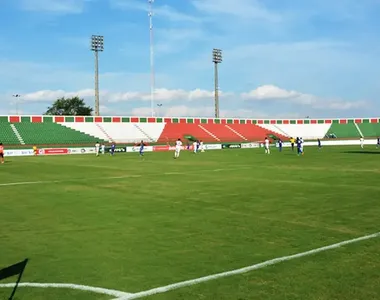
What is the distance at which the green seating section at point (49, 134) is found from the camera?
213 ft

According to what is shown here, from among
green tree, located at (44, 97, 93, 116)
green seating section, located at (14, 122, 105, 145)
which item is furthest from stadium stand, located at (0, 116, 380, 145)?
green tree, located at (44, 97, 93, 116)

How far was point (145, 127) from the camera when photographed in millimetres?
81875

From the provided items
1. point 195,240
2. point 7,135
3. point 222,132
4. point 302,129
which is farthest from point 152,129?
point 195,240

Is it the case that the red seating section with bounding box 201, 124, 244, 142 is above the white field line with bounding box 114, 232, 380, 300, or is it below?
above

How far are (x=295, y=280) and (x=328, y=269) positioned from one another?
80cm

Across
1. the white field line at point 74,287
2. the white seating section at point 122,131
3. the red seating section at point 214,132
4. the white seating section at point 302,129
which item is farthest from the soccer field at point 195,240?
the white seating section at point 302,129

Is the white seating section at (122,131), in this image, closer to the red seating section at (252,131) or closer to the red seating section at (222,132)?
the red seating section at (222,132)

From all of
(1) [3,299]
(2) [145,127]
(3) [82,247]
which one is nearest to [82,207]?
(3) [82,247]

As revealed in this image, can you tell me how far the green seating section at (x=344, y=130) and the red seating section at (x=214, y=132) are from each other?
15.0 m

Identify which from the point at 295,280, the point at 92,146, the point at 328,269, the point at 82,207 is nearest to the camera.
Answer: the point at 295,280

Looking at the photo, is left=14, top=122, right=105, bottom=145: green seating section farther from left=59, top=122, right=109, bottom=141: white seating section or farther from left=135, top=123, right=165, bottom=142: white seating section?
left=135, top=123, right=165, bottom=142: white seating section

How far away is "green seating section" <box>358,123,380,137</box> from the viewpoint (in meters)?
98.9

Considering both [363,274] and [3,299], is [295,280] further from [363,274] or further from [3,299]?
[3,299]

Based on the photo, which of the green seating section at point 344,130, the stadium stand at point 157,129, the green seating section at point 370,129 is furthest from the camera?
the green seating section at point 370,129
